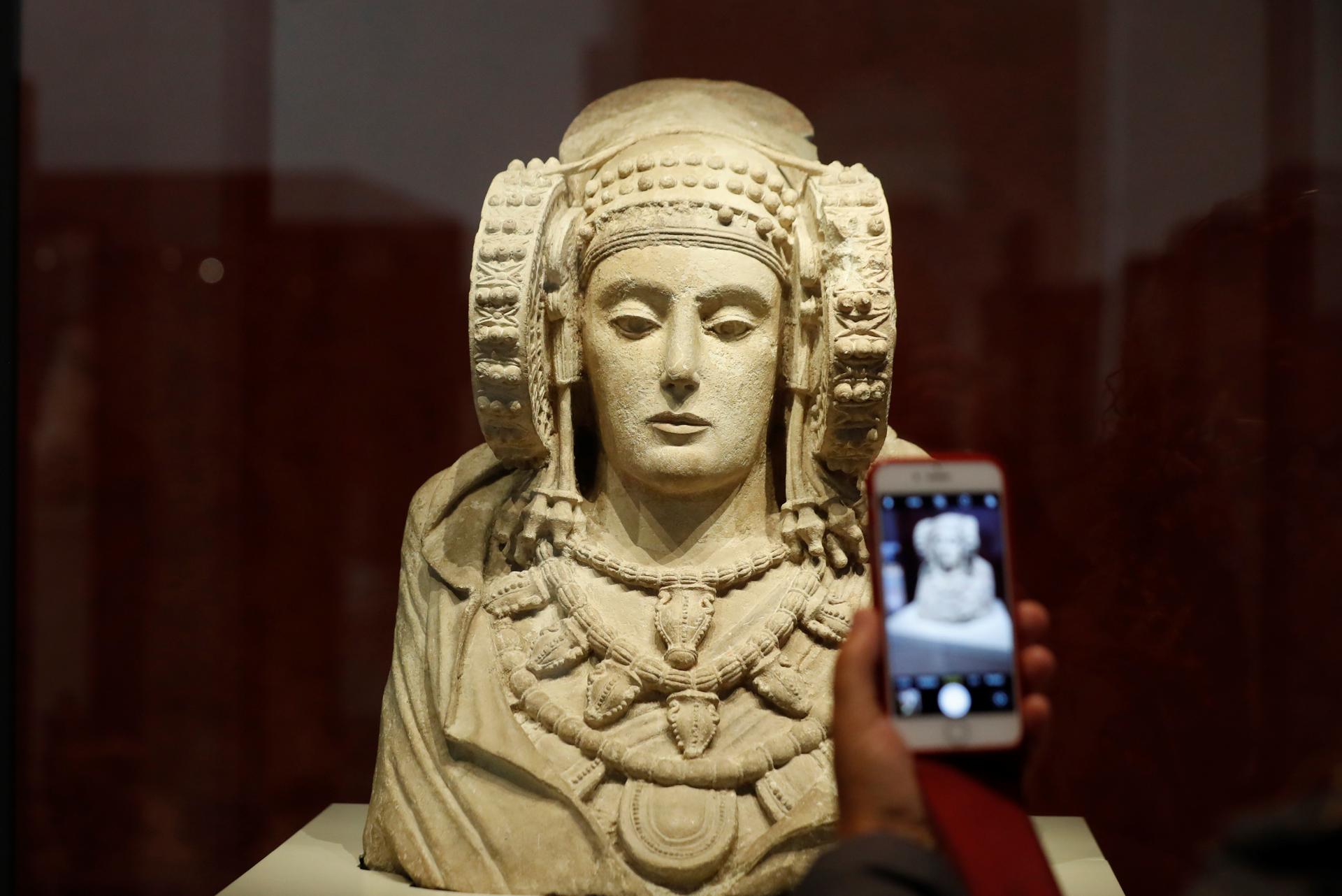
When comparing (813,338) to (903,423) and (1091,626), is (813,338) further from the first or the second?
(1091,626)

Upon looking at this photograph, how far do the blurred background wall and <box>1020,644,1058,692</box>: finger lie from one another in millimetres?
1220

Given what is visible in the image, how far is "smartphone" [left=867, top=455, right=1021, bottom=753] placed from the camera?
4.88ft

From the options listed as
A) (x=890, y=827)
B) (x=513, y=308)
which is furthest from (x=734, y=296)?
(x=890, y=827)

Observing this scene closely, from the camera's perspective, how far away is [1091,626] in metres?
3.03

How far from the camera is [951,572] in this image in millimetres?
1561

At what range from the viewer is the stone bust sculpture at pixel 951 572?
5.04 feet

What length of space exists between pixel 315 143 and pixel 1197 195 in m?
1.93

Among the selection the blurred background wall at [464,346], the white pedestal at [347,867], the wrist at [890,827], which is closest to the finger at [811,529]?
the blurred background wall at [464,346]

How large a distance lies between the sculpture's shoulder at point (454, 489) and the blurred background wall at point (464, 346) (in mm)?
348

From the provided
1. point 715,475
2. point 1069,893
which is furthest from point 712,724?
point 1069,893

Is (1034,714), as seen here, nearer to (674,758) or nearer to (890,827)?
(890,827)

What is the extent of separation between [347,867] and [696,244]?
55.3 inches

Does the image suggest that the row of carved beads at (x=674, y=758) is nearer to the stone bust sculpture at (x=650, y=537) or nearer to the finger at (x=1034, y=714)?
the stone bust sculpture at (x=650, y=537)

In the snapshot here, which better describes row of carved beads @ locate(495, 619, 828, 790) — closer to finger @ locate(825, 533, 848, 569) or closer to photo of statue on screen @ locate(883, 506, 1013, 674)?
finger @ locate(825, 533, 848, 569)
